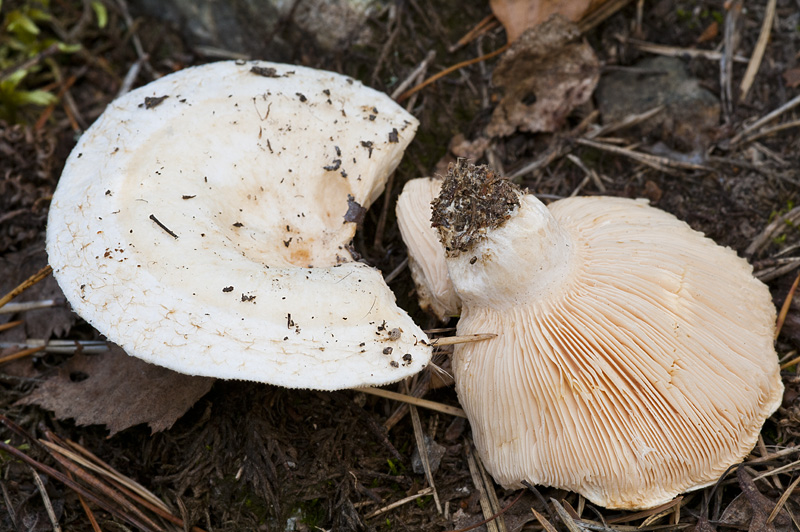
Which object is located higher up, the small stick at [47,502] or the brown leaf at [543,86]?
the brown leaf at [543,86]

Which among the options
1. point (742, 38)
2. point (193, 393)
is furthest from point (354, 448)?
point (742, 38)

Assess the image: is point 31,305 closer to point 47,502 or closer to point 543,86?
point 47,502

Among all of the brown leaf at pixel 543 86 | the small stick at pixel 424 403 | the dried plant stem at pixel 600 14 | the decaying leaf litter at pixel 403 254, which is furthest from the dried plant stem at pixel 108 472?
the dried plant stem at pixel 600 14

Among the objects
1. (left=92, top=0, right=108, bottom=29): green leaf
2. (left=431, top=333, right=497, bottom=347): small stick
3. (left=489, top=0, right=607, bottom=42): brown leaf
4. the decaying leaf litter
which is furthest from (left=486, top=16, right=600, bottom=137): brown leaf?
(left=92, top=0, right=108, bottom=29): green leaf

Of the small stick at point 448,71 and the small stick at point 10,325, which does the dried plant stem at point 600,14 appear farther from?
the small stick at point 10,325

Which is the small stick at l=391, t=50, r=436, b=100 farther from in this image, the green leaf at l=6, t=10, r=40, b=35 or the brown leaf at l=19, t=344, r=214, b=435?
the green leaf at l=6, t=10, r=40, b=35

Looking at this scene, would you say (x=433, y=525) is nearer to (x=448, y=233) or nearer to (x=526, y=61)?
(x=448, y=233)
